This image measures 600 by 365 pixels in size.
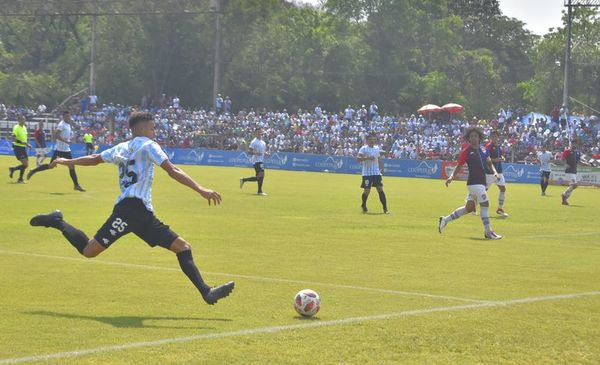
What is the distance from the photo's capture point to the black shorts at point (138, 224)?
10.8 metres

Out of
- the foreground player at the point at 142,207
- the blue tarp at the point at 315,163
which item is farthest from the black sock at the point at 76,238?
the blue tarp at the point at 315,163

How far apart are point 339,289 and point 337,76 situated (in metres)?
71.7

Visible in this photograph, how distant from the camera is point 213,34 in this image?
81.5 m

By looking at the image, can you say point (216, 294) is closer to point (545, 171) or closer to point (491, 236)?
point (491, 236)

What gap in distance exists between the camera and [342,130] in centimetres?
6475

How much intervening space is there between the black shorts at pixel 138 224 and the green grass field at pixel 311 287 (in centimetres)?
73

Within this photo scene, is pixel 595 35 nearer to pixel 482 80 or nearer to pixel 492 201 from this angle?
pixel 482 80

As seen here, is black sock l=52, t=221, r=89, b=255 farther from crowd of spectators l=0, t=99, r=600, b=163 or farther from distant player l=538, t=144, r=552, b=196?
crowd of spectators l=0, t=99, r=600, b=163

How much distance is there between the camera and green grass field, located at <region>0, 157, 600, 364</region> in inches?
350

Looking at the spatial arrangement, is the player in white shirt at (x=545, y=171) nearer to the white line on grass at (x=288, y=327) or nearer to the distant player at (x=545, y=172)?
the distant player at (x=545, y=172)

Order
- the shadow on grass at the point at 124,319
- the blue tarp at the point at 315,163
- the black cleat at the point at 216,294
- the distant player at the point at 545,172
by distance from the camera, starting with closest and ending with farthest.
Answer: the shadow on grass at the point at 124,319, the black cleat at the point at 216,294, the distant player at the point at 545,172, the blue tarp at the point at 315,163

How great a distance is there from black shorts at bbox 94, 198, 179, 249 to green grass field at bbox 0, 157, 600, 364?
0.73 meters

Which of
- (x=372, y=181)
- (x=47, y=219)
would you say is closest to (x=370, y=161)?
(x=372, y=181)

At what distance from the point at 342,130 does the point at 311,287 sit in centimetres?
5224
